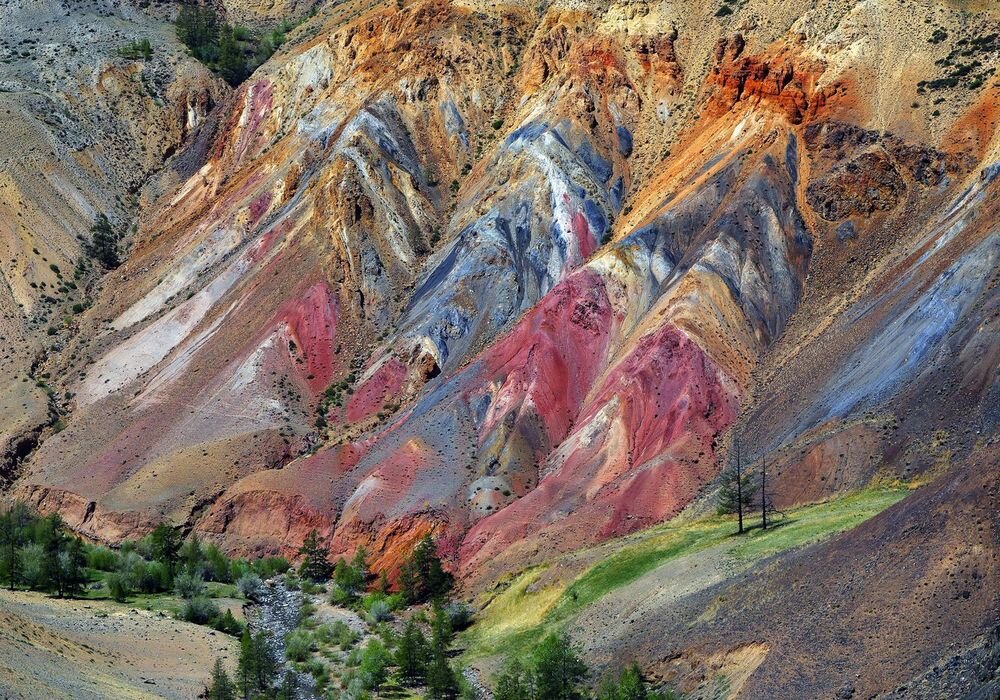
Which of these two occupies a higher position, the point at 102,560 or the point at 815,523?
the point at 102,560

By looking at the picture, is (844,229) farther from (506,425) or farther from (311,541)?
(311,541)

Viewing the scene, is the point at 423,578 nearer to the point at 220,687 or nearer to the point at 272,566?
the point at 272,566

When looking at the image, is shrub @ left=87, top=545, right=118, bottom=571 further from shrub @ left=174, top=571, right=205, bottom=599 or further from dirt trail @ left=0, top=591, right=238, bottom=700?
dirt trail @ left=0, top=591, right=238, bottom=700

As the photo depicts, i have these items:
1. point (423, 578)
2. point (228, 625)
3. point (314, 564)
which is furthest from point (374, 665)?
point (314, 564)


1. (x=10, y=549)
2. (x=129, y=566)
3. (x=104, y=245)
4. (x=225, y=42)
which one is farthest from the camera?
(x=225, y=42)

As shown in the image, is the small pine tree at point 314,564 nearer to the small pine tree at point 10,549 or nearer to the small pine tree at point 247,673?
the small pine tree at point 10,549

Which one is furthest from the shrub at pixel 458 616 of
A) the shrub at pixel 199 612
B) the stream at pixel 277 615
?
the shrub at pixel 199 612
